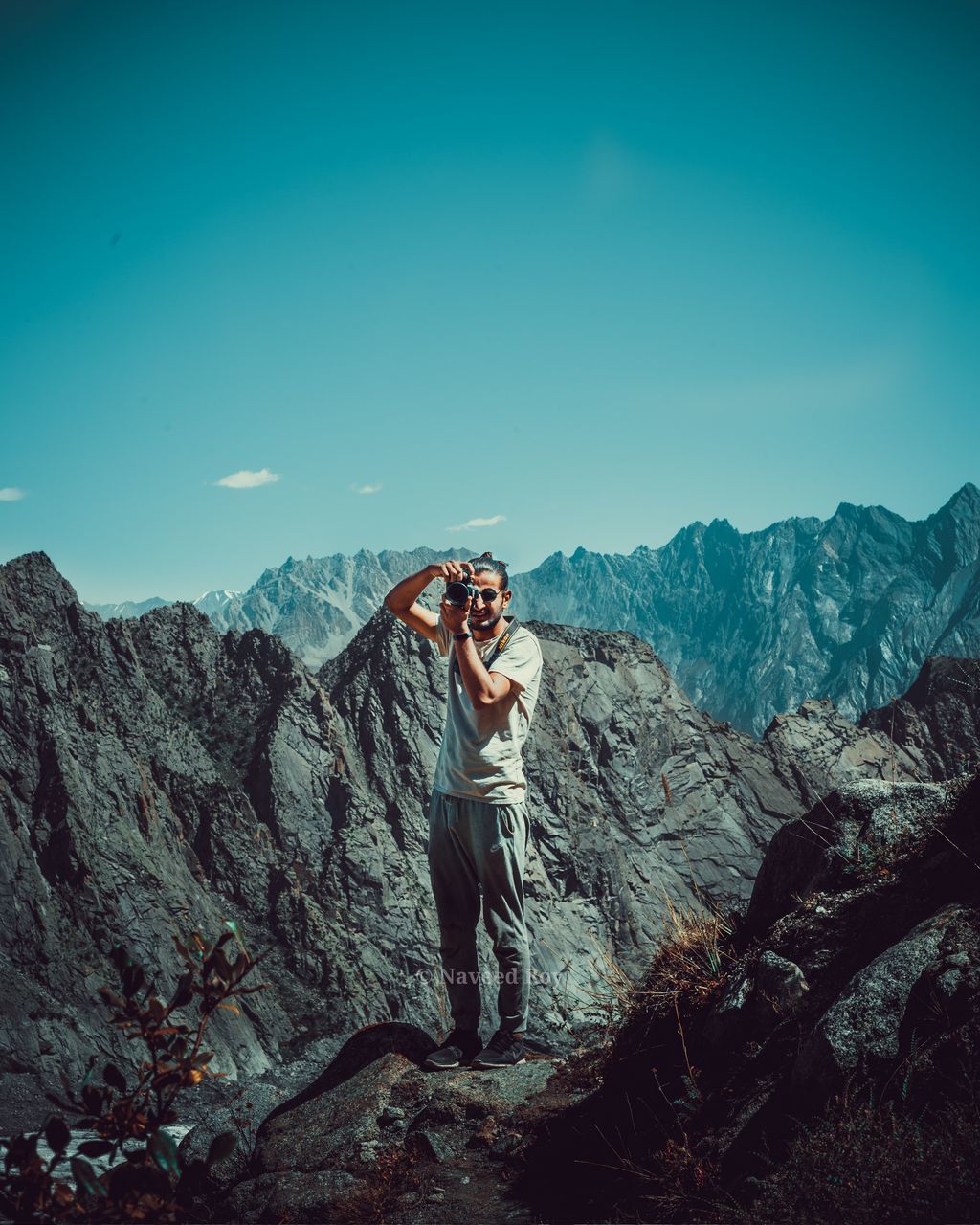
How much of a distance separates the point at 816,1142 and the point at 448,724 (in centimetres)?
251

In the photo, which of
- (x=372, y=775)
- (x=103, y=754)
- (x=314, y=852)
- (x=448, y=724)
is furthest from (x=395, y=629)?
(x=448, y=724)

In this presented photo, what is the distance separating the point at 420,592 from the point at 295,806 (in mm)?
66127

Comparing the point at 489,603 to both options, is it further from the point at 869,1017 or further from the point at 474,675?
the point at 869,1017

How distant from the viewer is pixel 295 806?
222ft

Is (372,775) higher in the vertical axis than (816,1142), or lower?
lower

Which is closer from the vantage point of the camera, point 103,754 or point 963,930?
point 963,930

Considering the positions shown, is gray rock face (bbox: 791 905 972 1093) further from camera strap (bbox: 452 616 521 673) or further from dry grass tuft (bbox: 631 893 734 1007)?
camera strap (bbox: 452 616 521 673)

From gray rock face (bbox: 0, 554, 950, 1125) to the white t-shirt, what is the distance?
119 ft

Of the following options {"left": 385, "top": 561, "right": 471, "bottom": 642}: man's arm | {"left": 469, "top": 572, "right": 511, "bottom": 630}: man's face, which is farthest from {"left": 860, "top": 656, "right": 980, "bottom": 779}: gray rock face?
{"left": 469, "top": 572, "right": 511, "bottom": 630}: man's face

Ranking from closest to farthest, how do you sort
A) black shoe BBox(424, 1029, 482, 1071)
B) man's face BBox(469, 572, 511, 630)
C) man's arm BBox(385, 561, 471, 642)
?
man's arm BBox(385, 561, 471, 642) < man's face BBox(469, 572, 511, 630) < black shoe BBox(424, 1029, 482, 1071)

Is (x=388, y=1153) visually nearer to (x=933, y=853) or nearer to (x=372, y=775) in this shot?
(x=933, y=853)

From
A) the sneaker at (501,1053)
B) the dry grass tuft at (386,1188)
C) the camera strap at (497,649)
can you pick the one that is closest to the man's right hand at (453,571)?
the camera strap at (497,649)

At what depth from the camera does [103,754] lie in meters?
57.0

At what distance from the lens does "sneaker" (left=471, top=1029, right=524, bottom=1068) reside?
4.70 metres
